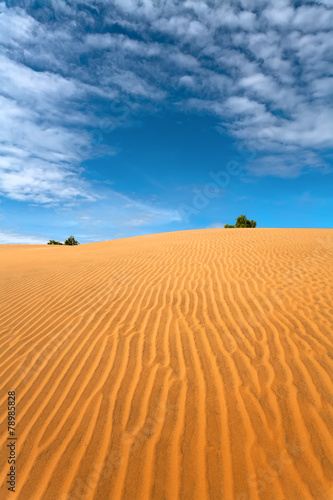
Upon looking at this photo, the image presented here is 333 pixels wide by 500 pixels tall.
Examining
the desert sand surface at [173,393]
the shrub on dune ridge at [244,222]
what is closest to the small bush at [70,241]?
the shrub on dune ridge at [244,222]

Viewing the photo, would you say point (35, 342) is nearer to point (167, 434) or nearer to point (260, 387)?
point (167, 434)

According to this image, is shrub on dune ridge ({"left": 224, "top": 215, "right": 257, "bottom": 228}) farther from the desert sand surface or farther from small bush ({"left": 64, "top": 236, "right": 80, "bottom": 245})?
the desert sand surface

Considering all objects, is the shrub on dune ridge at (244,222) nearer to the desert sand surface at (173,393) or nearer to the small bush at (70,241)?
the small bush at (70,241)

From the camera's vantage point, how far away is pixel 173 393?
3008 millimetres

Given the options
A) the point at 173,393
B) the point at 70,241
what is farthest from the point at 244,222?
the point at 173,393

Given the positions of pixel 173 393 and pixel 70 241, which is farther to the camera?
pixel 70 241

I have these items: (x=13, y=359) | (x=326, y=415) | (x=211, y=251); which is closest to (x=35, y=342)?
(x=13, y=359)

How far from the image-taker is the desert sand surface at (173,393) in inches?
85.6

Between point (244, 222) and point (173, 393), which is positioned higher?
point (244, 222)

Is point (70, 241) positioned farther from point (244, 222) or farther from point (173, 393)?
point (173, 393)

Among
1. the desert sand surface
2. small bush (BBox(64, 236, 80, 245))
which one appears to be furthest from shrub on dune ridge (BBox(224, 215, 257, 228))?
the desert sand surface

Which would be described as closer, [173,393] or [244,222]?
[173,393]

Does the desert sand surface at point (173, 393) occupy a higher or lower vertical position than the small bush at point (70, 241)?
lower

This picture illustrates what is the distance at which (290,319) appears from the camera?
4.57 m
